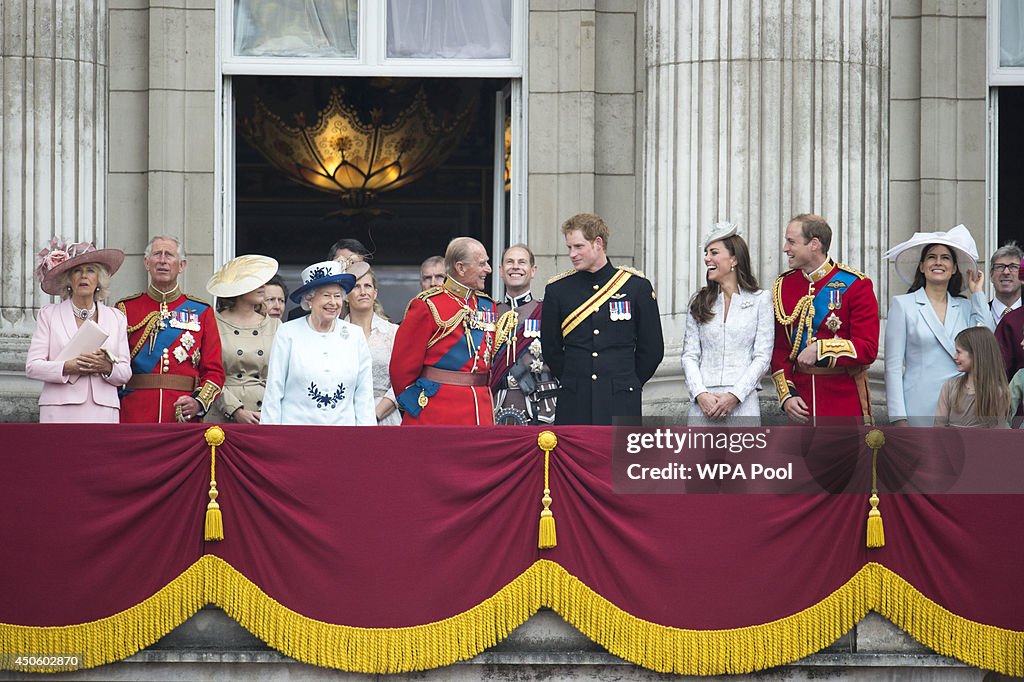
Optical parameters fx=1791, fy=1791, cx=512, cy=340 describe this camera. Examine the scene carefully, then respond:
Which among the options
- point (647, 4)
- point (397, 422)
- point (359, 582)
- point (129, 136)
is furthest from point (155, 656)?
point (647, 4)

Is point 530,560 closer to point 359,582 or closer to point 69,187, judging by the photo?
point 359,582

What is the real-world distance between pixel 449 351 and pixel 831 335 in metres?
2.27

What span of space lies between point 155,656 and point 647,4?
628cm

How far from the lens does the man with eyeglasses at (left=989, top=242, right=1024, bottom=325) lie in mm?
11883

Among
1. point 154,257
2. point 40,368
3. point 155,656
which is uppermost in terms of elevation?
point 154,257

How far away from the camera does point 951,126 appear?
13703 millimetres

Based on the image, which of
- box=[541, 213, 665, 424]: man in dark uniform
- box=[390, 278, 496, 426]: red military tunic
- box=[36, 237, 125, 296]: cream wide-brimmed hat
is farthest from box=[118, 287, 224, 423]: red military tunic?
box=[541, 213, 665, 424]: man in dark uniform

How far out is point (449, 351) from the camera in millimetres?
10609

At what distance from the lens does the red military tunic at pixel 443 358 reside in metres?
10.5

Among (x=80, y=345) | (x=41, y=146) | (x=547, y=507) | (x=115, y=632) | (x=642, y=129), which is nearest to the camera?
(x=115, y=632)

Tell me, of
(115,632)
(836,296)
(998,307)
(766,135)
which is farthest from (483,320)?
(998,307)

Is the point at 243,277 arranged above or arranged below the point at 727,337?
above

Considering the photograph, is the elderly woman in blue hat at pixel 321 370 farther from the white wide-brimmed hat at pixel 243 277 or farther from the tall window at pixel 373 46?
the tall window at pixel 373 46

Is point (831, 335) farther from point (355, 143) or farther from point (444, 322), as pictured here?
point (355, 143)
